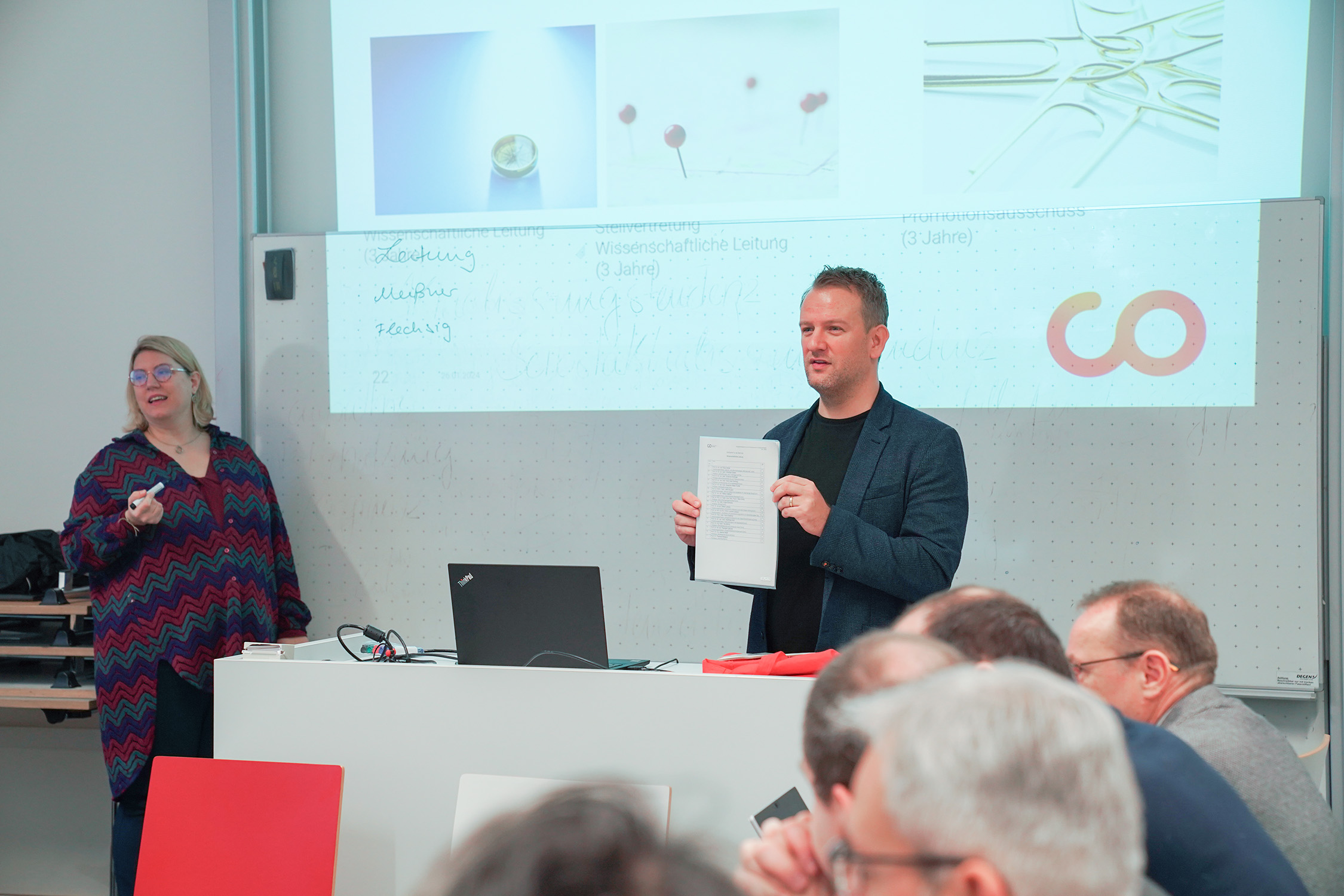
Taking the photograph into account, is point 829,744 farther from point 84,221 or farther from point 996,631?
point 84,221

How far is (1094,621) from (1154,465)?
Result: 1.49 metres

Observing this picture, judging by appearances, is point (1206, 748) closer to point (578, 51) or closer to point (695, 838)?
point (695, 838)

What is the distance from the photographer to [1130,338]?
297 cm

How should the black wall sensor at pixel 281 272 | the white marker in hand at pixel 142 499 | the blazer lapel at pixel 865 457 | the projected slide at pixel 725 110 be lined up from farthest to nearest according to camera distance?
1. the black wall sensor at pixel 281 272
2. the projected slide at pixel 725 110
3. the white marker in hand at pixel 142 499
4. the blazer lapel at pixel 865 457

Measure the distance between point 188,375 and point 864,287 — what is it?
2.18 m

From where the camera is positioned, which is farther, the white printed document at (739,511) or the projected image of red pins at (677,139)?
the projected image of red pins at (677,139)

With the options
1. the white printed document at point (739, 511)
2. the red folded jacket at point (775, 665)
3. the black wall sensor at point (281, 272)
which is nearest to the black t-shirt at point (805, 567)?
the white printed document at point (739, 511)

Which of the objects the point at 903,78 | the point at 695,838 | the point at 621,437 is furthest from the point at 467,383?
the point at 695,838

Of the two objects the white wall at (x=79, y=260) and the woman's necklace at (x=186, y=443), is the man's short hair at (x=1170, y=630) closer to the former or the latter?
the woman's necklace at (x=186, y=443)

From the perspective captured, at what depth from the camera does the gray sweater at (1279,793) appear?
138 centimetres

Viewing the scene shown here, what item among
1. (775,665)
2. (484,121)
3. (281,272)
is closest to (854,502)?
(775,665)

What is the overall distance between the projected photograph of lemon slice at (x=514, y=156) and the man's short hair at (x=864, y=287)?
1.42 metres

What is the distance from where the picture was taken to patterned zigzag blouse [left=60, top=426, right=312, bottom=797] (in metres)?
2.88

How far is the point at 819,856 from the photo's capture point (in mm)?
1008
